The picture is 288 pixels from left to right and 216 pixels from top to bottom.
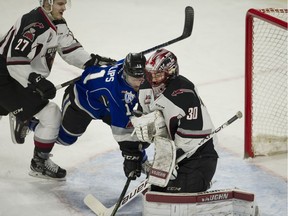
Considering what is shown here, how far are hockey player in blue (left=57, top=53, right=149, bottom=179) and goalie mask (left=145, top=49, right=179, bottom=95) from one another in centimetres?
24

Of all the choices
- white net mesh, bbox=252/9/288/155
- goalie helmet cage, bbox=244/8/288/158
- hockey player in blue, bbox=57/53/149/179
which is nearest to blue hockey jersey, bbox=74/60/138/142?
hockey player in blue, bbox=57/53/149/179

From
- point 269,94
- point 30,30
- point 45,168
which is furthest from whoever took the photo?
point 269,94

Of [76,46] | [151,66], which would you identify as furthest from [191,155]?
[76,46]

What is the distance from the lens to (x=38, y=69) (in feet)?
12.6

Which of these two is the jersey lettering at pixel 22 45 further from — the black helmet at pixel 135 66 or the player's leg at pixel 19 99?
the black helmet at pixel 135 66

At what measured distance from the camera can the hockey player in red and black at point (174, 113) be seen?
10.2 feet

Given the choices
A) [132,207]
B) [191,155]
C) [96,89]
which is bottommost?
[132,207]

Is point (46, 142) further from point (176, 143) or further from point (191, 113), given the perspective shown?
point (191, 113)

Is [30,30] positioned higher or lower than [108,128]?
higher

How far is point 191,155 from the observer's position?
10.8 feet

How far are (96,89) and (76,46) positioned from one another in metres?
0.44

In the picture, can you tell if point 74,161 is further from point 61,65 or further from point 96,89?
point 61,65

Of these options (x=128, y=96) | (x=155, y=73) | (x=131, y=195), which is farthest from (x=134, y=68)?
(x=131, y=195)

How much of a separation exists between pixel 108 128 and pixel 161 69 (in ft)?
5.02
